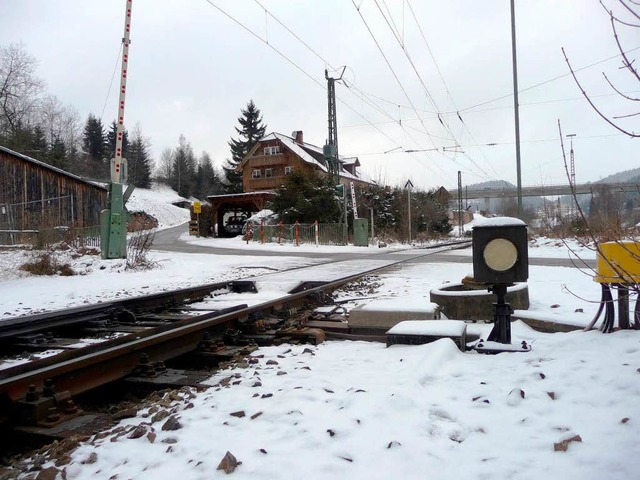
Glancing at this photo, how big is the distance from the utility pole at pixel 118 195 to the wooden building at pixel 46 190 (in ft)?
30.9

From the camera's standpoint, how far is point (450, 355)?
154 inches

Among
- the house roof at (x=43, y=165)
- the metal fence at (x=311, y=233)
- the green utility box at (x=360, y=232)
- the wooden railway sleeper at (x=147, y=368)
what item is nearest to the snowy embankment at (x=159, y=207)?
the house roof at (x=43, y=165)

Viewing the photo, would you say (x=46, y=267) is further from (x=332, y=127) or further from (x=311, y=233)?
(x=332, y=127)

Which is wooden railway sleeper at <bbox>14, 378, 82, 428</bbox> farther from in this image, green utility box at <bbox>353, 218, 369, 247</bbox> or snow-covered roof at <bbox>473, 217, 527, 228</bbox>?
green utility box at <bbox>353, 218, 369, 247</bbox>

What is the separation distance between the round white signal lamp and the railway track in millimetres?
1835

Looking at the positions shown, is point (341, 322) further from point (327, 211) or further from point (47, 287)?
point (327, 211)

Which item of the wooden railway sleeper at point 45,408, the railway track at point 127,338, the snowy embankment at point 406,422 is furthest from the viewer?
the railway track at point 127,338

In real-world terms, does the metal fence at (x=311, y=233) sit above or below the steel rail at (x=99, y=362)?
above

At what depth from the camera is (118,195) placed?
511 inches

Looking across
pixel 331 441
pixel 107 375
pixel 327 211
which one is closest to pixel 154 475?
pixel 331 441

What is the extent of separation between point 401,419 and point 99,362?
2.25 m

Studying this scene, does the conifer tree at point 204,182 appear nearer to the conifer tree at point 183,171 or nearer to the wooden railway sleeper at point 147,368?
the conifer tree at point 183,171

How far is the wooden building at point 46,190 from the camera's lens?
24188mm

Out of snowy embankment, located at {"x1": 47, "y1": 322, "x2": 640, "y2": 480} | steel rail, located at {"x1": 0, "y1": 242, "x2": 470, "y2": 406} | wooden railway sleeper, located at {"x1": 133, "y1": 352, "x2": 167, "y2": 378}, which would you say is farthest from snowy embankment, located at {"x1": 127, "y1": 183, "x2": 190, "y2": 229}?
snowy embankment, located at {"x1": 47, "y1": 322, "x2": 640, "y2": 480}
